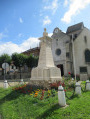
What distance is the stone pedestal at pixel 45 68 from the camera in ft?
26.5

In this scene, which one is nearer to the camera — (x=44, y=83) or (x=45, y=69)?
(x=44, y=83)

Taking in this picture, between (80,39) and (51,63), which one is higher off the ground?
(80,39)

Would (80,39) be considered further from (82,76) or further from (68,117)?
(68,117)

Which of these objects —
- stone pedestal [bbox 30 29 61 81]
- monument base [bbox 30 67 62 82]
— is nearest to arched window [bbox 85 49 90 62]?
stone pedestal [bbox 30 29 61 81]

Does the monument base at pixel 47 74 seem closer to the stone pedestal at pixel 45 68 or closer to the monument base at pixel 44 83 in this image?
the stone pedestal at pixel 45 68

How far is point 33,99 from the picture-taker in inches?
213

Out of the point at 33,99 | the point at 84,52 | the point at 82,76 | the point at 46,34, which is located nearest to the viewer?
the point at 33,99

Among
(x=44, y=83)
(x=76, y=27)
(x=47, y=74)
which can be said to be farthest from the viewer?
(x=76, y=27)

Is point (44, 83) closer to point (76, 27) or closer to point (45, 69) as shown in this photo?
point (45, 69)

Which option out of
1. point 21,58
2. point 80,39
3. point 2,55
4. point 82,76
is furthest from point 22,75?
point 80,39

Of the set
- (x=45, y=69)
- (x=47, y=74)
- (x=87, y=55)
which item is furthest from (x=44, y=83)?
(x=87, y=55)

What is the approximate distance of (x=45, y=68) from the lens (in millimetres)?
8172

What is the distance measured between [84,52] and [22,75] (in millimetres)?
17685

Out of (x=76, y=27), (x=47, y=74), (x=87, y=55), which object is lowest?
(x=47, y=74)
